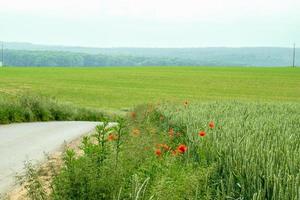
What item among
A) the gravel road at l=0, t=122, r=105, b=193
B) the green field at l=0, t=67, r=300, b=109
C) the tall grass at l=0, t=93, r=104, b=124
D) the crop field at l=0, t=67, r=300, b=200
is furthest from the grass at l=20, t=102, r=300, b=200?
the green field at l=0, t=67, r=300, b=109

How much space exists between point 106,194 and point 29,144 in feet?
29.2

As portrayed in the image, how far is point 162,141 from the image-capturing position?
34.9ft

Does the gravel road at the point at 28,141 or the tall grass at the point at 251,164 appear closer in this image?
the tall grass at the point at 251,164

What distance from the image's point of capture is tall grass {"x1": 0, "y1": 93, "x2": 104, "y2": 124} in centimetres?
2058

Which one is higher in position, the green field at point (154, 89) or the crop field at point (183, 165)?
the crop field at point (183, 165)

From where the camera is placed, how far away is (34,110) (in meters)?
22.2

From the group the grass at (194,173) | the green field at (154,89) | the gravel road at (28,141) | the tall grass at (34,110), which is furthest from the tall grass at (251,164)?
the green field at (154,89)

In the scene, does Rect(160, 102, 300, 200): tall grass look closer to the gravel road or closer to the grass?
the grass

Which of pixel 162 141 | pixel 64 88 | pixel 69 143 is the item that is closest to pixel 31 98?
pixel 69 143

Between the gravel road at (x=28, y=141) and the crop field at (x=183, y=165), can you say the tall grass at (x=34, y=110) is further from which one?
the crop field at (x=183, y=165)

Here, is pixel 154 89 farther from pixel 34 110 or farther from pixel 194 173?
pixel 194 173

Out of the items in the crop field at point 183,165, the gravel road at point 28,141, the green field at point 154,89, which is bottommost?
the green field at point 154,89

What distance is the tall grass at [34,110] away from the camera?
67.5 ft

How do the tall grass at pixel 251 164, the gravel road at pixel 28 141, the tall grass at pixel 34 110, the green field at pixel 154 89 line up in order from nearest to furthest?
the tall grass at pixel 251 164 → the gravel road at pixel 28 141 → the tall grass at pixel 34 110 → the green field at pixel 154 89
